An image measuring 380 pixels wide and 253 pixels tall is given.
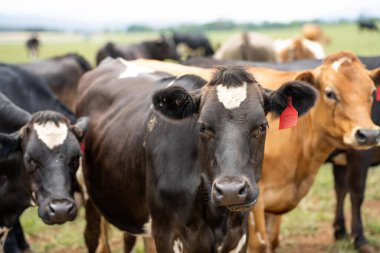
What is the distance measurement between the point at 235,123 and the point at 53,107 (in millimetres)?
3970

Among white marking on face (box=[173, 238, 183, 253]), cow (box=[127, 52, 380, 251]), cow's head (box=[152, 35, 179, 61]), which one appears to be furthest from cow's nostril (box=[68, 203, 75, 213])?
cow's head (box=[152, 35, 179, 61])

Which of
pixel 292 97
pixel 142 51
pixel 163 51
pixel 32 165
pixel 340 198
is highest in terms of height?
pixel 292 97

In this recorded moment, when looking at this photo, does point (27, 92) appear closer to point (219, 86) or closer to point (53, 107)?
point (53, 107)

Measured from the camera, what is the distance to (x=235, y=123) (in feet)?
11.3

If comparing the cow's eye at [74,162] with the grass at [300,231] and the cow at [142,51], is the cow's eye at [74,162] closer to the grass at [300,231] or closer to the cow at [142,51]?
the grass at [300,231]

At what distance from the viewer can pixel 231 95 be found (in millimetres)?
3543

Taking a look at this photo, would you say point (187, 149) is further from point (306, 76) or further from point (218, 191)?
point (306, 76)

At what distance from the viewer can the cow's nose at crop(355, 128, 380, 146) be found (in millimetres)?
4824

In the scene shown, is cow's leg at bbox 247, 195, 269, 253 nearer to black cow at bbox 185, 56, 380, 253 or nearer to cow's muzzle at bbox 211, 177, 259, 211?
black cow at bbox 185, 56, 380, 253

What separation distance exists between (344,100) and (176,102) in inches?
77.9

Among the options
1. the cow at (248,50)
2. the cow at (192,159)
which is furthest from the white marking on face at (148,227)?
the cow at (248,50)

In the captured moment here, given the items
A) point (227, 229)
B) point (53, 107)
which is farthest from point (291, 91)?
point (53, 107)

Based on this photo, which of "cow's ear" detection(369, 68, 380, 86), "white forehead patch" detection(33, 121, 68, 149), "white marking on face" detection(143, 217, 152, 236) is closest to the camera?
"white marking on face" detection(143, 217, 152, 236)

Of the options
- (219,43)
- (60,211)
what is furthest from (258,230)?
(219,43)
